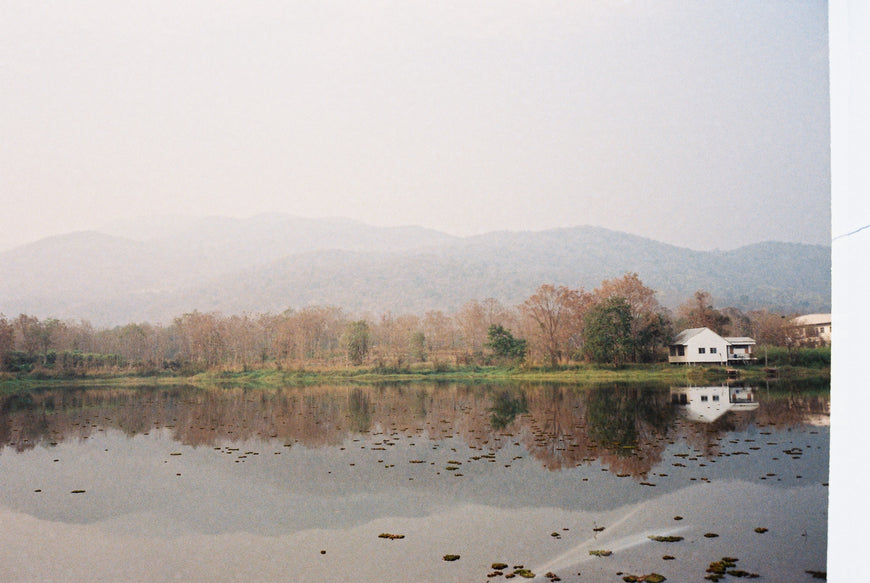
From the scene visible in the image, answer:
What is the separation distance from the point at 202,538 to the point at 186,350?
129ft

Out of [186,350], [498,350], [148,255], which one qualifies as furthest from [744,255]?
[148,255]

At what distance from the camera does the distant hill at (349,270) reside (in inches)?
3068

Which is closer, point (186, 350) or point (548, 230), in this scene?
point (186, 350)

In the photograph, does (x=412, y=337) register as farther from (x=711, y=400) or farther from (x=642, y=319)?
(x=711, y=400)

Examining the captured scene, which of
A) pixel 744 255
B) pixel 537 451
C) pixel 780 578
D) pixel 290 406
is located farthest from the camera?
pixel 744 255

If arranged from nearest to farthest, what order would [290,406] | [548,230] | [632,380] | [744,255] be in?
[290,406] < [632,380] < [744,255] < [548,230]

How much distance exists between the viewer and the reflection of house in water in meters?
17.3

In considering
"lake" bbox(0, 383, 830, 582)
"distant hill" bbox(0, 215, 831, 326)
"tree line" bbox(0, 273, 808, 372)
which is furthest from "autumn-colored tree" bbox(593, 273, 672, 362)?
"distant hill" bbox(0, 215, 831, 326)

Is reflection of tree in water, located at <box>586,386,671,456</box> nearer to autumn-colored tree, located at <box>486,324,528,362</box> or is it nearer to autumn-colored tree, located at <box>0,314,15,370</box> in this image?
autumn-colored tree, located at <box>486,324,528,362</box>

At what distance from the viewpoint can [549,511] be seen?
841 centimetres

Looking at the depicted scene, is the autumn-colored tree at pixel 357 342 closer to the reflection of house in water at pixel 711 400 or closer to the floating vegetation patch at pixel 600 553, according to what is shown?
the reflection of house in water at pixel 711 400

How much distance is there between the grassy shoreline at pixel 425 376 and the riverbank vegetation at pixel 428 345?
0.42ft

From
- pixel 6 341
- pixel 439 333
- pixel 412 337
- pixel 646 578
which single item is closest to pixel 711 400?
pixel 646 578

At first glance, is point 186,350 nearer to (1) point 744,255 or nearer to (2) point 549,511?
(2) point 549,511
